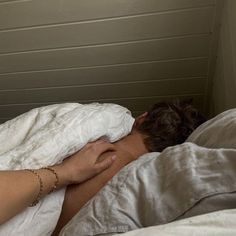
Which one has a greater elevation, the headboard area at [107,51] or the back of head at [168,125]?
the headboard area at [107,51]

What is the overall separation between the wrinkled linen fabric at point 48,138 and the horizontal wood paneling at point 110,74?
0.43 meters

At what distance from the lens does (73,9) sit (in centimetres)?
137

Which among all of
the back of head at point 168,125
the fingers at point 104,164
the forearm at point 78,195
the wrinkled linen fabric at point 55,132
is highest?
the wrinkled linen fabric at point 55,132

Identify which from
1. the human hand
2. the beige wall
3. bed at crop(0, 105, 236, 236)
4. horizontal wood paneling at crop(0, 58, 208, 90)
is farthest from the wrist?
horizontal wood paneling at crop(0, 58, 208, 90)

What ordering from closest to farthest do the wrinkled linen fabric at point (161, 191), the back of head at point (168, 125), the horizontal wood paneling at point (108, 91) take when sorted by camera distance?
the wrinkled linen fabric at point (161, 191) < the back of head at point (168, 125) < the horizontal wood paneling at point (108, 91)

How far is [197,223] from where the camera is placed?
57 cm

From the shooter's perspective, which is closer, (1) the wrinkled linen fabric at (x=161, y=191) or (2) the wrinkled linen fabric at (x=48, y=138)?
(1) the wrinkled linen fabric at (x=161, y=191)

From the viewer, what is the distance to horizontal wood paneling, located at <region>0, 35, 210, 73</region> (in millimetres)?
1456

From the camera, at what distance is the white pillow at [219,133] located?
79cm

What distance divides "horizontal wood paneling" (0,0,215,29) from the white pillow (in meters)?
0.56

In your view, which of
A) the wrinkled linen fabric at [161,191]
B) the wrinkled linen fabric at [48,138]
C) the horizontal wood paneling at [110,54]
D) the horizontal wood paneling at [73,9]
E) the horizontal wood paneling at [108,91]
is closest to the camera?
the wrinkled linen fabric at [161,191]

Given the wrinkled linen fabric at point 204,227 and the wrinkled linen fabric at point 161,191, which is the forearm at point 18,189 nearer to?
the wrinkled linen fabric at point 161,191

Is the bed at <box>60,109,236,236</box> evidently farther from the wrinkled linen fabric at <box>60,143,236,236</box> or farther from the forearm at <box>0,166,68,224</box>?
the forearm at <box>0,166,68,224</box>

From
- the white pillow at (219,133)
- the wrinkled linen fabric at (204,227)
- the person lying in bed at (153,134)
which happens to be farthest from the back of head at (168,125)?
the wrinkled linen fabric at (204,227)
